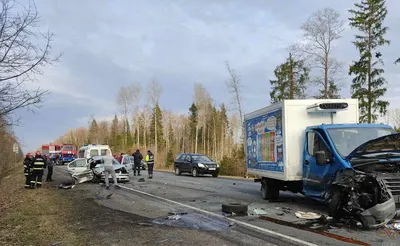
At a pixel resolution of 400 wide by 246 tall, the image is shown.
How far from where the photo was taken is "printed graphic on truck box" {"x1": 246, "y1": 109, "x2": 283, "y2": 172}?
34.5 ft

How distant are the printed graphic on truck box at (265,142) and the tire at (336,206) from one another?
8.28ft

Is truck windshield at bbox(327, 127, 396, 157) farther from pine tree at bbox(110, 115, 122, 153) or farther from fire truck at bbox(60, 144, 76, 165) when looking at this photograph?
pine tree at bbox(110, 115, 122, 153)

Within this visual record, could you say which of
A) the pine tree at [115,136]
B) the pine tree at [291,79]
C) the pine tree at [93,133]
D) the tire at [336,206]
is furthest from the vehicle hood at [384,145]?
the pine tree at [93,133]

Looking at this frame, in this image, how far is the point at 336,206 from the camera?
773cm

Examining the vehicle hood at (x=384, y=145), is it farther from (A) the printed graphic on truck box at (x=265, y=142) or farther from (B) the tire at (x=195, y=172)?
(B) the tire at (x=195, y=172)

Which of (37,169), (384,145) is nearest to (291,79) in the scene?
(37,169)

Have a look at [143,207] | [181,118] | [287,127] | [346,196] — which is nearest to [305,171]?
[287,127]

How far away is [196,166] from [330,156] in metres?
18.0

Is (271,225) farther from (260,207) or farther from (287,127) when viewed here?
(287,127)

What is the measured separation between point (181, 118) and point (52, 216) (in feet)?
309

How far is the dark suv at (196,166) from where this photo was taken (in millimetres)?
25984

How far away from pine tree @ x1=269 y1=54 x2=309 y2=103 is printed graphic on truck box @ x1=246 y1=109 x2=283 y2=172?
999 inches

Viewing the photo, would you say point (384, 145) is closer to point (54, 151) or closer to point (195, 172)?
point (195, 172)

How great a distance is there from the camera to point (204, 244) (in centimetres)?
625
